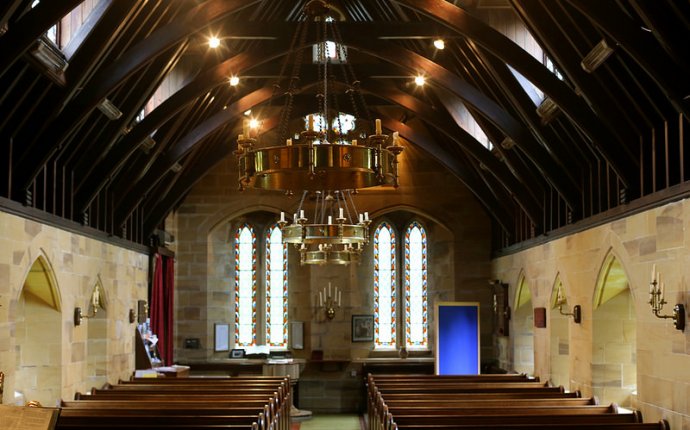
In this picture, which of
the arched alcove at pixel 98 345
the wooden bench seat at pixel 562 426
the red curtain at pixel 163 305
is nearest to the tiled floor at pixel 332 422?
the red curtain at pixel 163 305

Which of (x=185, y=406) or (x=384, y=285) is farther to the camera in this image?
(x=384, y=285)

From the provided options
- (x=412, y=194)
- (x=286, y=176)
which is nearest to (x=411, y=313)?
(x=412, y=194)

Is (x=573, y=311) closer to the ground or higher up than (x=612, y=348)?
higher up

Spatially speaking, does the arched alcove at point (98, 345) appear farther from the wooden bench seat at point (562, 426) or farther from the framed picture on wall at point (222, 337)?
the wooden bench seat at point (562, 426)

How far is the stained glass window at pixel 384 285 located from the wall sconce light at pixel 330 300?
129 cm

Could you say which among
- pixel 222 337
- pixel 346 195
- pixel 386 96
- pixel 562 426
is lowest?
pixel 562 426

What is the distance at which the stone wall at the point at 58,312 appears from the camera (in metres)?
10.6

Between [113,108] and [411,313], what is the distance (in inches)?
407

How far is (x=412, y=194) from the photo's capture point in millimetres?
19953

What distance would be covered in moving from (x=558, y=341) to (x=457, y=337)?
399cm

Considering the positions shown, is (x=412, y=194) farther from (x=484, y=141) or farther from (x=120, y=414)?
(x=120, y=414)

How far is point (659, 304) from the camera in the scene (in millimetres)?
9297

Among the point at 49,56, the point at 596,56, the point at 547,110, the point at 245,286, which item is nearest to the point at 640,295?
the point at 596,56

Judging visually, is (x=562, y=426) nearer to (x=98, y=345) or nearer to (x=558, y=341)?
(x=558, y=341)
